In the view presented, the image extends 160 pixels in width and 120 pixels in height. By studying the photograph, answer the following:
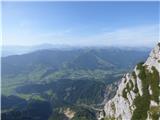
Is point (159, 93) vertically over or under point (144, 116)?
over

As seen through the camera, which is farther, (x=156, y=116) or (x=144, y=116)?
(x=144, y=116)

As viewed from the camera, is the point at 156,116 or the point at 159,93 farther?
the point at 159,93

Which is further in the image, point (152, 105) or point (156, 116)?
point (152, 105)
